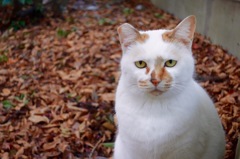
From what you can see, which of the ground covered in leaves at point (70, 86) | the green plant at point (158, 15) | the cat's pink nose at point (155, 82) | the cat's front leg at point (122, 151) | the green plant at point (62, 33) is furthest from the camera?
the green plant at point (158, 15)

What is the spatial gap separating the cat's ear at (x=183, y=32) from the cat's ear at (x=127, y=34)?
0.17m

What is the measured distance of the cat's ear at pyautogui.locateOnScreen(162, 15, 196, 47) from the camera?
2.02m

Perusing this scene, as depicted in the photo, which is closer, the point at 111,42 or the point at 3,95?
the point at 3,95

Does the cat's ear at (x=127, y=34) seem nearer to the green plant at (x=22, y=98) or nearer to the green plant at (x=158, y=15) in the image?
the green plant at (x=22, y=98)

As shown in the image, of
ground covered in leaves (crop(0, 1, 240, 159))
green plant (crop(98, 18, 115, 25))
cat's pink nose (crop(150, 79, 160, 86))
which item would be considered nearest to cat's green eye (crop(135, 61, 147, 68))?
cat's pink nose (crop(150, 79, 160, 86))

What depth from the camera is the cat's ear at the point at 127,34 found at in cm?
204

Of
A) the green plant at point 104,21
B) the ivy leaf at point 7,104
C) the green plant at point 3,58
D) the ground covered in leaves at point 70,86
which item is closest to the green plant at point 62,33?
the ground covered in leaves at point 70,86

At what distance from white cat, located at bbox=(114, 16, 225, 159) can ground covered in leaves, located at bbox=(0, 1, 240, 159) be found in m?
0.92

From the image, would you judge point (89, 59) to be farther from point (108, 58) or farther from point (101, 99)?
point (101, 99)

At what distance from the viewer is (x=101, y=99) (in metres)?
3.77

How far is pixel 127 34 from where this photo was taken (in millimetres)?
2084

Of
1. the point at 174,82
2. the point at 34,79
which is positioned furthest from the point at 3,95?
the point at 174,82

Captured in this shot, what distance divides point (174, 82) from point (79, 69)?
2.80 meters

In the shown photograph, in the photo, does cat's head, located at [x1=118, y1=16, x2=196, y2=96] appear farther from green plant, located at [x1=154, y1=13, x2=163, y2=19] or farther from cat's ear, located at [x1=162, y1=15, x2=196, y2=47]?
green plant, located at [x1=154, y1=13, x2=163, y2=19]
